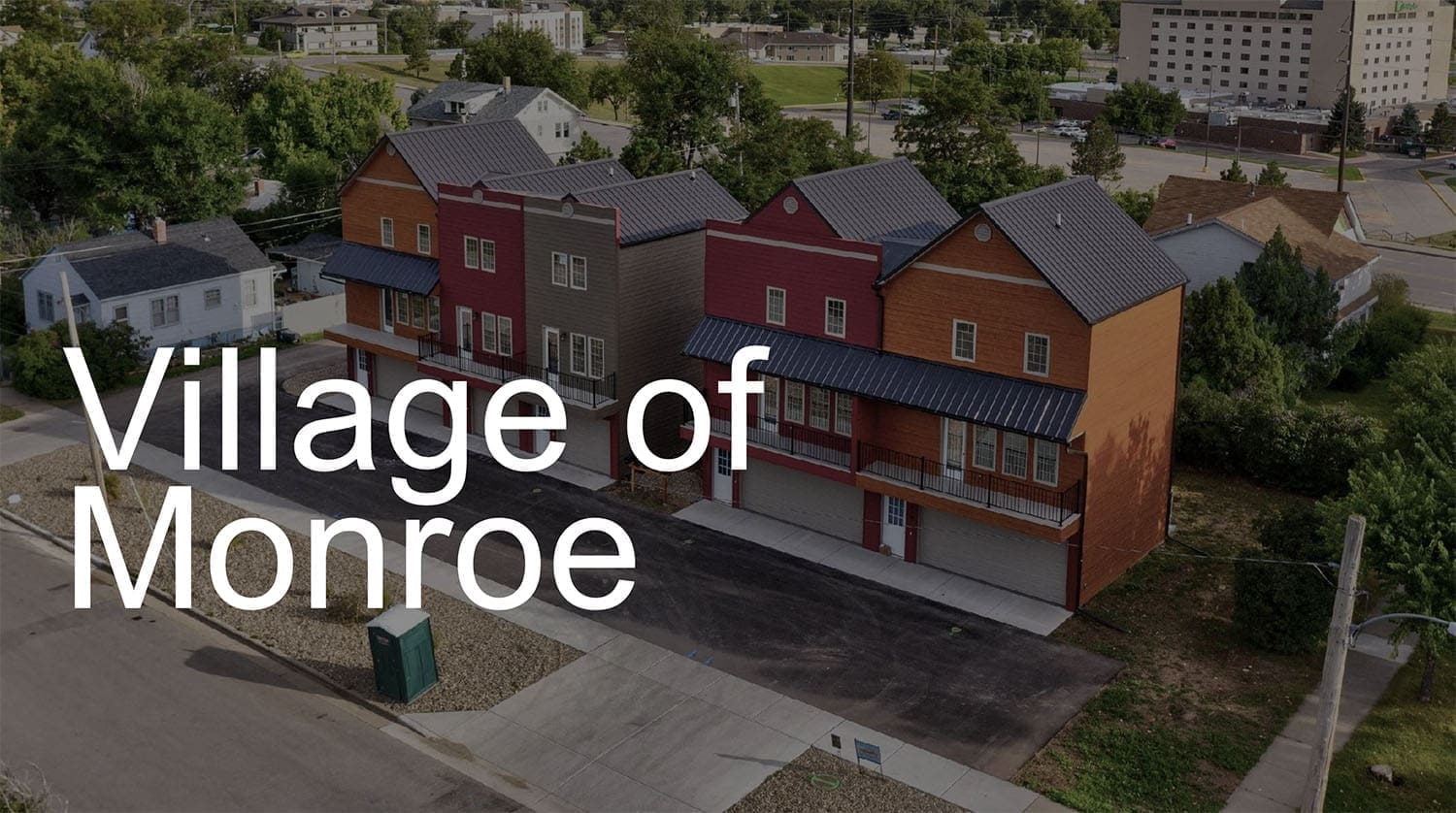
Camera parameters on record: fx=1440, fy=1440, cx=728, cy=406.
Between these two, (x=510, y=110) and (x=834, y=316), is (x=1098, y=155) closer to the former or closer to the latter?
(x=510, y=110)

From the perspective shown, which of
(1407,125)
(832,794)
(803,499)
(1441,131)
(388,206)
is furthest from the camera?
(1407,125)

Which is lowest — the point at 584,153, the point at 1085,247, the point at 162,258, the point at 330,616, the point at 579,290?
the point at 330,616

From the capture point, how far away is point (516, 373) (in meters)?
44.0

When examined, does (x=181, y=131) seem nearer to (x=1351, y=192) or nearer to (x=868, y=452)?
(x=868, y=452)

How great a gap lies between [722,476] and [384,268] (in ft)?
49.9

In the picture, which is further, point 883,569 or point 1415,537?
point 883,569

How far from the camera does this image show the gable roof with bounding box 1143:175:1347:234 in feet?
200

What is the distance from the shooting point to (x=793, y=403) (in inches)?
1503

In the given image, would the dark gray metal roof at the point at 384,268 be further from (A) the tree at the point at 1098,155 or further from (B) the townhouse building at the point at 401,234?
(A) the tree at the point at 1098,155

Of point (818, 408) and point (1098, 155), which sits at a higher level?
point (1098, 155)

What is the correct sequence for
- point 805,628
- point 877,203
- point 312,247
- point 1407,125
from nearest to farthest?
1. point 805,628
2. point 877,203
3. point 312,247
4. point 1407,125

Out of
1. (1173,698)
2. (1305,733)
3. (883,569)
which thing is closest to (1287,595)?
(1305,733)

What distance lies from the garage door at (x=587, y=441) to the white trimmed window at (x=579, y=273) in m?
3.74

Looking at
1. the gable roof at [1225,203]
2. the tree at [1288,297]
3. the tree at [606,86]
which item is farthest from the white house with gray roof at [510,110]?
the tree at [1288,297]
